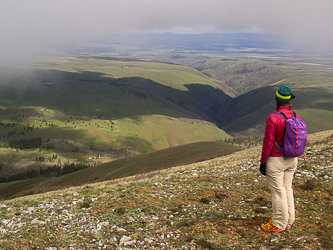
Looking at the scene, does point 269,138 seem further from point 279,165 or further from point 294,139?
point 279,165

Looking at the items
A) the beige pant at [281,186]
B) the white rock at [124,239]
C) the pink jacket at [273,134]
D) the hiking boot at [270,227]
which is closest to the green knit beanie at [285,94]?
the pink jacket at [273,134]

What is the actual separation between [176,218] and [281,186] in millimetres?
5157

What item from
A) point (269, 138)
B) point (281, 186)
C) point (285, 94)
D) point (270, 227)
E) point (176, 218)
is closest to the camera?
point (269, 138)

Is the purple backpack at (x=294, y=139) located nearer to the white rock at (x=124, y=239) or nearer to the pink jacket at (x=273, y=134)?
the pink jacket at (x=273, y=134)

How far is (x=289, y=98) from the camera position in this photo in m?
9.19

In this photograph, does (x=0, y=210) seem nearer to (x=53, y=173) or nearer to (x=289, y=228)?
(x=289, y=228)

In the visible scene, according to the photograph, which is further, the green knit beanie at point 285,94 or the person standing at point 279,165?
the green knit beanie at point 285,94

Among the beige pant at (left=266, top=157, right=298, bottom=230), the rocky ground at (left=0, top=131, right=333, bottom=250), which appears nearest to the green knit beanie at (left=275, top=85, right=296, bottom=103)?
the beige pant at (left=266, top=157, right=298, bottom=230)

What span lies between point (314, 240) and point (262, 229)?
5.92ft

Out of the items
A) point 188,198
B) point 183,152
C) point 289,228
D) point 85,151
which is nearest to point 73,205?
point 188,198

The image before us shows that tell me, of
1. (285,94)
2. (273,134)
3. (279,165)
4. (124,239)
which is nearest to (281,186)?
(279,165)

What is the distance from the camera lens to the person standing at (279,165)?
29.2ft

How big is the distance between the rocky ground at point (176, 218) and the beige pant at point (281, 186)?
0.61m

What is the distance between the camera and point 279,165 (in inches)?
350
